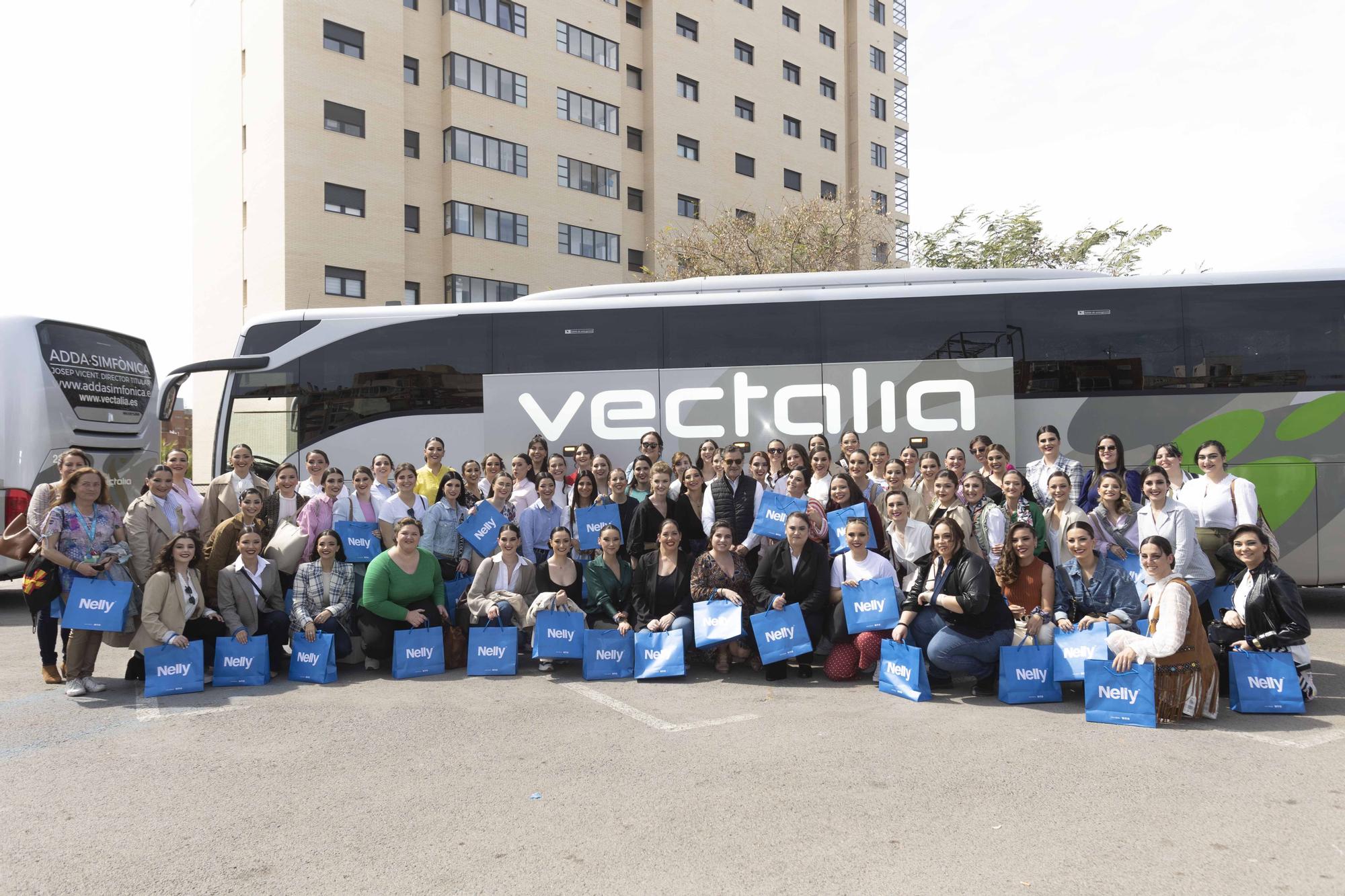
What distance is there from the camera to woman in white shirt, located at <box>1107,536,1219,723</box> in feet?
18.9

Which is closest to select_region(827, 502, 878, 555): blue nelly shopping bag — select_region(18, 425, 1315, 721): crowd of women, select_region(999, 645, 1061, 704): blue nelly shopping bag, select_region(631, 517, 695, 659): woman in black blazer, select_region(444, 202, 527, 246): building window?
select_region(18, 425, 1315, 721): crowd of women

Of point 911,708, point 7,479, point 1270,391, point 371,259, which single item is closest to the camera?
point 911,708

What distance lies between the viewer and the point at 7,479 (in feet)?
37.3

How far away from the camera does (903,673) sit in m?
6.61

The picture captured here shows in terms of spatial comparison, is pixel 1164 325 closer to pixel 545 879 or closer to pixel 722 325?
pixel 722 325

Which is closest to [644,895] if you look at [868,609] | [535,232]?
[868,609]

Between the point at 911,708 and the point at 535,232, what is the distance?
31062mm

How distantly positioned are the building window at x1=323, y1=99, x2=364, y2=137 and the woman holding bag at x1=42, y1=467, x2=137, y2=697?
85.2 ft

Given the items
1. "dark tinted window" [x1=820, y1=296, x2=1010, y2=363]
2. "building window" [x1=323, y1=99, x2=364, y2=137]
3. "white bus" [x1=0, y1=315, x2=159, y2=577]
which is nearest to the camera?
"dark tinted window" [x1=820, y1=296, x2=1010, y2=363]

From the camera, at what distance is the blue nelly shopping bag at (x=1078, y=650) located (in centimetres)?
618

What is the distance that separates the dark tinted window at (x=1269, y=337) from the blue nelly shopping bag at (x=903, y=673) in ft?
18.2

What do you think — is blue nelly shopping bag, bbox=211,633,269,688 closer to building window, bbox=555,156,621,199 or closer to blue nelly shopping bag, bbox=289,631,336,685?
blue nelly shopping bag, bbox=289,631,336,685

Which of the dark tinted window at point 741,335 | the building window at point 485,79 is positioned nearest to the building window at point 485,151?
the building window at point 485,79

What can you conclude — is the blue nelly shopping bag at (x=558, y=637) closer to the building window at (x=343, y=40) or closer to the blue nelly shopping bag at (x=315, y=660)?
the blue nelly shopping bag at (x=315, y=660)
